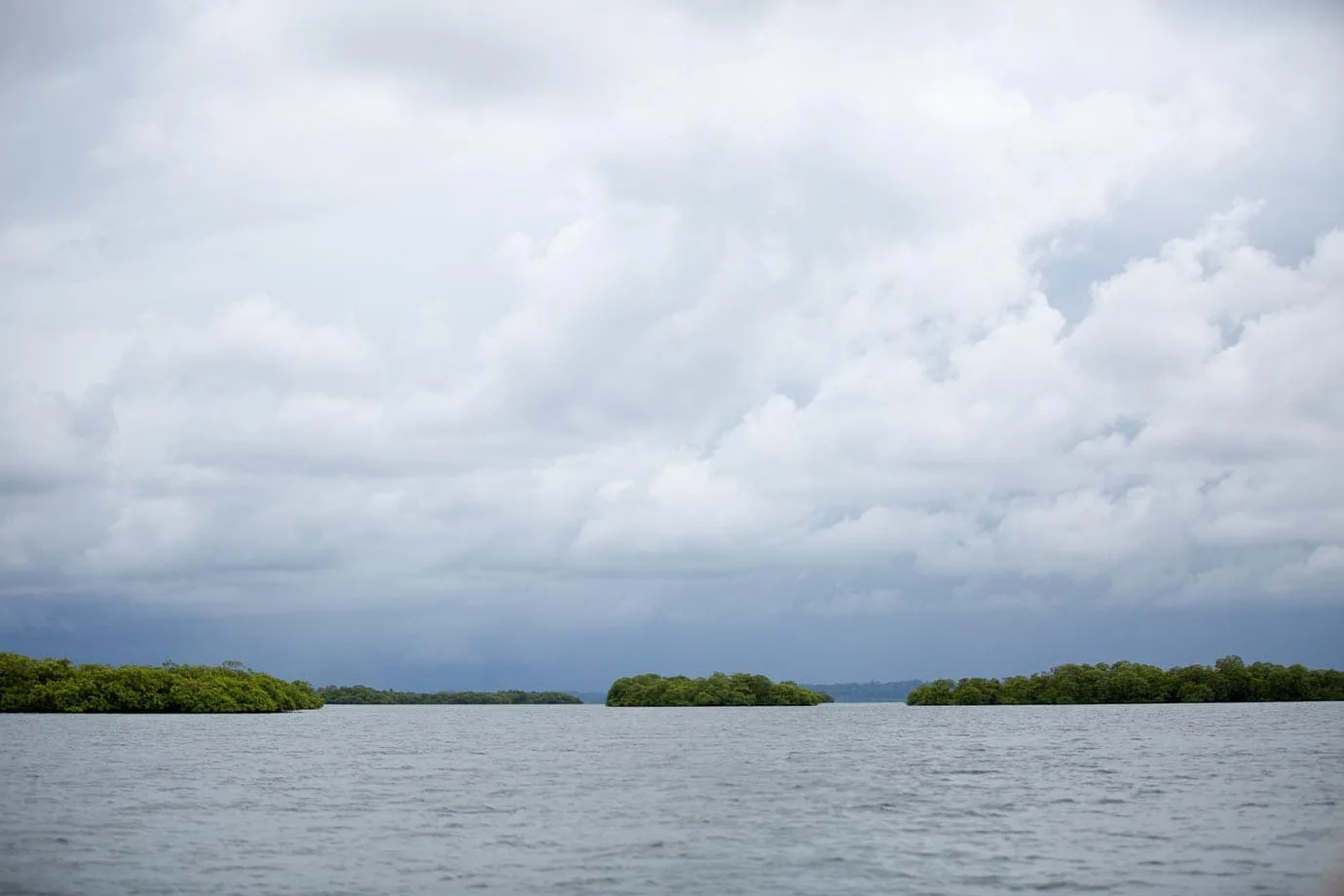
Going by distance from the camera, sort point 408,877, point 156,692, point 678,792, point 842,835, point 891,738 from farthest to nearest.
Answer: point 156,692 < point 891,738 < point 678,792 < point 842,835 < point 408,877

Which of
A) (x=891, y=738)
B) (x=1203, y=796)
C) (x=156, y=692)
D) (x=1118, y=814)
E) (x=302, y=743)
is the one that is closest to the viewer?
(x=1118, y=814)

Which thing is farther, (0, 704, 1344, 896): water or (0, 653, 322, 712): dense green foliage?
(0, 653, 322, 712): dense green foliage

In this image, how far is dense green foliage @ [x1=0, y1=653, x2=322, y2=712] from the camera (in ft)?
566

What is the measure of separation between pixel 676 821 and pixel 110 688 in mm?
163886

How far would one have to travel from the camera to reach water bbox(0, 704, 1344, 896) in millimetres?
31141

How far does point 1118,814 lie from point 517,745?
69.8m

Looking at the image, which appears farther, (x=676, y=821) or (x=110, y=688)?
(x=110, y=688)

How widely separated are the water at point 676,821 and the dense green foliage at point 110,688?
99.1 metres

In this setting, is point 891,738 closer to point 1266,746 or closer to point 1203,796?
point 1266,746

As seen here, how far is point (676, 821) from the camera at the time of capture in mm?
43625

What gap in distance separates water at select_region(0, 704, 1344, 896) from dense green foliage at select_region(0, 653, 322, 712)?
325 feet

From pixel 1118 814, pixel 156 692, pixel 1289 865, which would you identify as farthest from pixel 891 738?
pixel 156 692

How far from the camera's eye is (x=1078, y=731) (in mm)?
119125

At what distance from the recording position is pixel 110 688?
588ft
